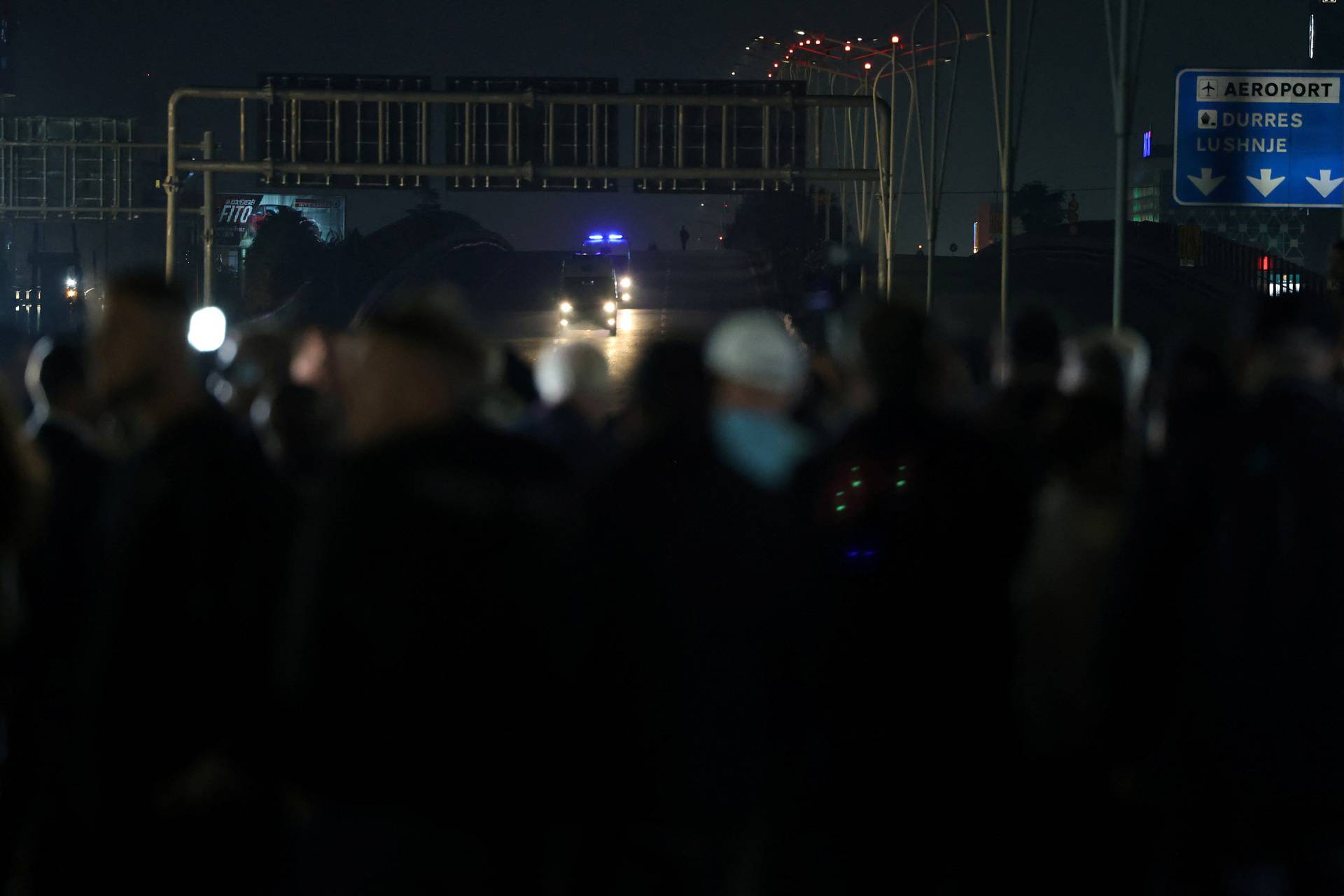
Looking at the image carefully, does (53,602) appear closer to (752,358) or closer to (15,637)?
(15,637)

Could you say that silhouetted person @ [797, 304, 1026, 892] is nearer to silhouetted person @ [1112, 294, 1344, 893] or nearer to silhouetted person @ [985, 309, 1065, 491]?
silhouetted person @ [1112, 294, 1344, 893]

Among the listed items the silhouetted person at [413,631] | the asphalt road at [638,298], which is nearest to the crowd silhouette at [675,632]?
the silhouetted person at [413,631]

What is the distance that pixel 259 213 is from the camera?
153m

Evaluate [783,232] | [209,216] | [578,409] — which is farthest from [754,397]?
[783,232]

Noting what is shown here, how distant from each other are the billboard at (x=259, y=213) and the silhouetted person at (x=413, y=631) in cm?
11998

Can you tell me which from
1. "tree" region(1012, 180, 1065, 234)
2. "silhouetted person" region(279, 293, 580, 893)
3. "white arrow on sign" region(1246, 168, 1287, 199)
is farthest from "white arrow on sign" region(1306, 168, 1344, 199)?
"tree" region(1012, 180, 1065, 234)

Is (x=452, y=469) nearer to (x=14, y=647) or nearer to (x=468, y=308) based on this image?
(x=468, y=308)

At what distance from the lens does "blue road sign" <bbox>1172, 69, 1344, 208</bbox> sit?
20656mm

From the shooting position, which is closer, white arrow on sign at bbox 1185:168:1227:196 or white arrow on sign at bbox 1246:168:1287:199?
white arrow on sign at bbox 1185:168:1227:196

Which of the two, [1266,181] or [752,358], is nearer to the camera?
[752,358]

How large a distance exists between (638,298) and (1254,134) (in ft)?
190

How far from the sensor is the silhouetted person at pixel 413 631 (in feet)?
12.1

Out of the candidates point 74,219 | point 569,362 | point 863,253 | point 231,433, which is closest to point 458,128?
point 863,253

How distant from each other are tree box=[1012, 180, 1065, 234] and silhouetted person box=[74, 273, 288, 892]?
496ft
